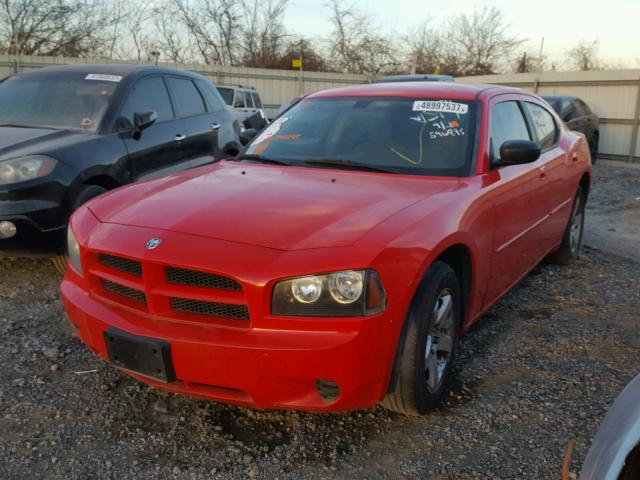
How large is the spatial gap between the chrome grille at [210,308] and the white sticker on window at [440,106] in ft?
6.37

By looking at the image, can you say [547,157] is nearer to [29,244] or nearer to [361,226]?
[361,226]

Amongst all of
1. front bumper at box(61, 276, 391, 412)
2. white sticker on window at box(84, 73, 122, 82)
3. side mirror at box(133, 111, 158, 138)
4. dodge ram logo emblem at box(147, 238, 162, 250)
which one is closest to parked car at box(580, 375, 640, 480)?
front bumper at box(61, 276, 391, 412)

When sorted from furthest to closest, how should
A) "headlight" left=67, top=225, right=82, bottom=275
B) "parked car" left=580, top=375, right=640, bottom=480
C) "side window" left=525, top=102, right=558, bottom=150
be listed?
"side window" left=525, top=102, right=558, bottom=150 < "headlight" left=67, top=225, right=82, bottom=275 < "parked car" left=580, top=375, right=640, bottom=480

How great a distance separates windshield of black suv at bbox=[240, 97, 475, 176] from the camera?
3396 mm

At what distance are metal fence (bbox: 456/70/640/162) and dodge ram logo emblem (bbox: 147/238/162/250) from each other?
1451cm

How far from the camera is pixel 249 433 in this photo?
266 centimetres

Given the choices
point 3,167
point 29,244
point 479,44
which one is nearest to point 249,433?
point 29,244

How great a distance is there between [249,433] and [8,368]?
1.48m

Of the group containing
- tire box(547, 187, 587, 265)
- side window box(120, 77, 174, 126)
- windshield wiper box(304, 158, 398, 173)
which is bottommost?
tire box(547, 187, 587, 265)

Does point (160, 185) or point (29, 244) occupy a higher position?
point (160, 185)

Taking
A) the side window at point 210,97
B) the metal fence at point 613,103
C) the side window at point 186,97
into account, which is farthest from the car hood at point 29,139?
the metal fence at point 613,103

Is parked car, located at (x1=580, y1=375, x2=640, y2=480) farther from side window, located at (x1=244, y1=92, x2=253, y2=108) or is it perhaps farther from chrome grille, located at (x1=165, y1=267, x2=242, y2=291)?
side window, located at (x1=244, y1=92, x2=253, y2=108)

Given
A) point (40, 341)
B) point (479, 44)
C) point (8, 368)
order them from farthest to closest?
1. point (479, 44)
2. point (40, 341)
3. point (8, 368)

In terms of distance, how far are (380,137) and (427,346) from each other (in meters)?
1.45
